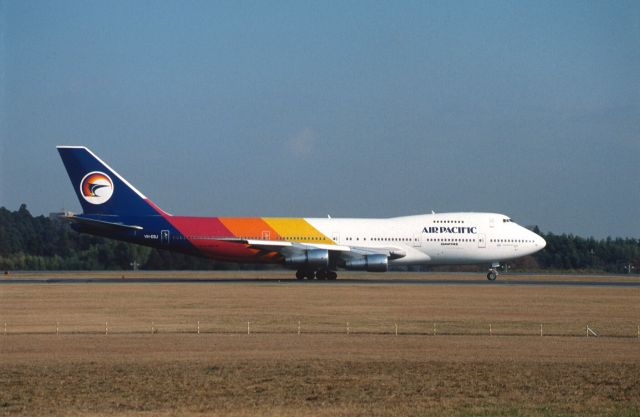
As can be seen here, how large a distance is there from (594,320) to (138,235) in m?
31.4

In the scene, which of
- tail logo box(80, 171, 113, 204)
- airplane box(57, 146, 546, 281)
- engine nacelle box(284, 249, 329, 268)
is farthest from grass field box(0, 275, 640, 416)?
tail logo box(80, 171, 113, 204)

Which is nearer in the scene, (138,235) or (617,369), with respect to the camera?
(617,369)

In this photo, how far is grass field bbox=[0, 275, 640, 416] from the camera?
18.0 meters

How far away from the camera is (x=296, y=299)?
142ft

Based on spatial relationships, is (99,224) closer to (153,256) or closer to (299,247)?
(299,247)

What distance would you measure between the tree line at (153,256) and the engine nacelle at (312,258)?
2642 centimetres

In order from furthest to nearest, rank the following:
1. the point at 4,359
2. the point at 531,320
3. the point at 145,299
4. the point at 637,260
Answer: the point at 637,260 → the point at 145,299 → the point at 531,320 → the point at 4,359

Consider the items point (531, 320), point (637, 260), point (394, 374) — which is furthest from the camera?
point (637, 260)

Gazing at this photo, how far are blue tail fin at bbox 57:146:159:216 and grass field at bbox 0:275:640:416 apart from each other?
52.9 ft

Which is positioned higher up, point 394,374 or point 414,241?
point 414,241

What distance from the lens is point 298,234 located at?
59.6 metres

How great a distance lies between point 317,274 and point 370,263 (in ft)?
13.5

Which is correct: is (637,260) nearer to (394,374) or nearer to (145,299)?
(145,299)

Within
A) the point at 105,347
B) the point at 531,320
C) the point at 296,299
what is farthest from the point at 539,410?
the point at 296,299
